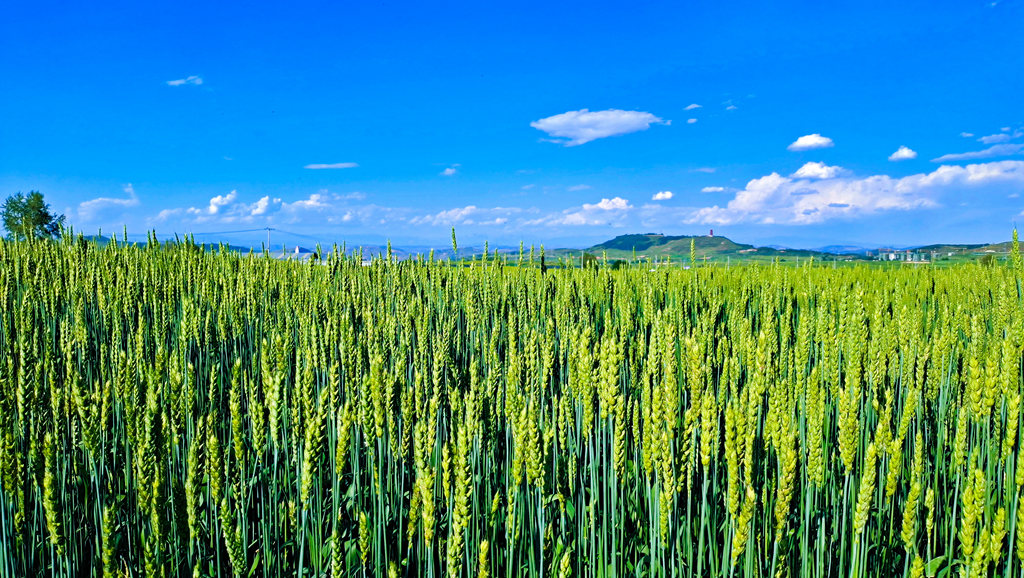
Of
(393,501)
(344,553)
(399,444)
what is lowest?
(344,553)

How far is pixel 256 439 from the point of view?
4.20 feet

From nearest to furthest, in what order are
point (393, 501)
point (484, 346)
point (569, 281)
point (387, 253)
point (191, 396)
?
point (393, 501), point (191, 396), point (484, 346), point (569, 281), point (387, 253)

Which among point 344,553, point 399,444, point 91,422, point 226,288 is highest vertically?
point 226,288

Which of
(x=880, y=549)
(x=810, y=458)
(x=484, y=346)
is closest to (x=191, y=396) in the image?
(x=484, y=346)

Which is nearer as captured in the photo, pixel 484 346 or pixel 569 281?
pixel 484 346

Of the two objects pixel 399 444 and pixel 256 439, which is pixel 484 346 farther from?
pixel 256 439

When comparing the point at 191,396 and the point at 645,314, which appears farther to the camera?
the point at 645,314

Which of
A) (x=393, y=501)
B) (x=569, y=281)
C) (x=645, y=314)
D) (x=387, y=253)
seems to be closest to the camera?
(x=393, y=501)

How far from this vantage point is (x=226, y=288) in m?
3.77

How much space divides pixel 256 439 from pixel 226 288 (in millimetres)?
2796

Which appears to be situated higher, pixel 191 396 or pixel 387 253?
pixel 387 253

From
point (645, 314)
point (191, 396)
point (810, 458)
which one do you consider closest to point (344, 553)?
point (191, 396)

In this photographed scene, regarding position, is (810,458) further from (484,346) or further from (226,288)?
(226,288)

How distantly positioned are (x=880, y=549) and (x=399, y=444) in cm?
132
